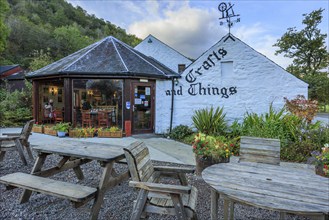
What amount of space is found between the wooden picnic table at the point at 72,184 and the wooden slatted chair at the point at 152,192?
1.89 ft

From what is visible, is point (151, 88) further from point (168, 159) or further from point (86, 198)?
point (86, 198)

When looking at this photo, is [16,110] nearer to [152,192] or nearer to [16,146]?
[16,146]

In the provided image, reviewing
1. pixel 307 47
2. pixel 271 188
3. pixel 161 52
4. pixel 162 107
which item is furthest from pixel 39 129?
pixel 307 47

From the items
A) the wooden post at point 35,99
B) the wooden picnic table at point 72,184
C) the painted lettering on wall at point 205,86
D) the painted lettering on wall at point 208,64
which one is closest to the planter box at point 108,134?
the painted lettering on wall at point 205,86

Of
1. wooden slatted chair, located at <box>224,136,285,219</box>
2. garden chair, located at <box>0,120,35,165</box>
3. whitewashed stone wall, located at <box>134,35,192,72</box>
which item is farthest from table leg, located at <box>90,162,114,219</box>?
whitewashed stone wall, located at <box>134,35,192,72</box>

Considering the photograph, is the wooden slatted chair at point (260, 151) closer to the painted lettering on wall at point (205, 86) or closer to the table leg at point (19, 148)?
the table leg at point (19, 148)

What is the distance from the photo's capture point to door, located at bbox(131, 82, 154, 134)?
30.0 feet

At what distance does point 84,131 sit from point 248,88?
23.0 feet

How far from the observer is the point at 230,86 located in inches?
343

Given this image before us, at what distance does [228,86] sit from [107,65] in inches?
211

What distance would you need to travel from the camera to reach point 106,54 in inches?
399

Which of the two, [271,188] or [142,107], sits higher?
[142,107]

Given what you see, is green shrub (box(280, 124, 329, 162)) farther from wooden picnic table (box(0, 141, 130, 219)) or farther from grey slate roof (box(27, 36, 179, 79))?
grey slate roof (box(27, 36, 179, 79))

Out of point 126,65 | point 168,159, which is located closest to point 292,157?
point 168,159
